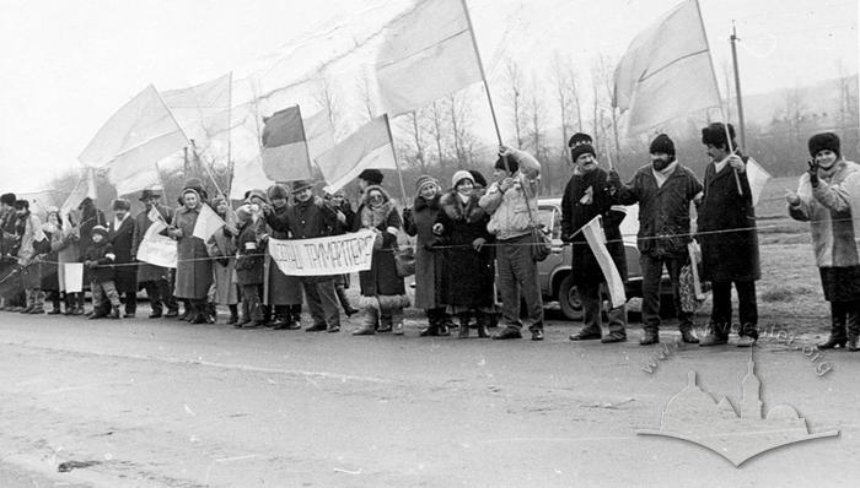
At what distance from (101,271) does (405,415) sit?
11.3 meters

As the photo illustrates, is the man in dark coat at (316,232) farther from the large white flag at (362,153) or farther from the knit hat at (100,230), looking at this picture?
the knit hat at (100,230)

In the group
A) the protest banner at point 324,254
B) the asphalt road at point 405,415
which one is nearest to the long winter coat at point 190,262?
the protest banner at point 324,254

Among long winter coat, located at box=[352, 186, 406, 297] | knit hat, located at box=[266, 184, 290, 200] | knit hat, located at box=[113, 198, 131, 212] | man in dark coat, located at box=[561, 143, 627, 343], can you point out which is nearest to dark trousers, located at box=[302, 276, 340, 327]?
long winter coat, located at box=[352, 186, 406, 297]

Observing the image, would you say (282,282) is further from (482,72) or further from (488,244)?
(482,72)

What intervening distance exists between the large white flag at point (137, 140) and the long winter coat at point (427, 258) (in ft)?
15.0

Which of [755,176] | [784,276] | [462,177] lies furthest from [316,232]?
[784,276]

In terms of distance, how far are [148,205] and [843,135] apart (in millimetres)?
10436

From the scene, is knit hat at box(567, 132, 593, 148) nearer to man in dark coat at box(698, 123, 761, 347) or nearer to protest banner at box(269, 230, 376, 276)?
man in dark coat at box(698, 123, 761, 347)

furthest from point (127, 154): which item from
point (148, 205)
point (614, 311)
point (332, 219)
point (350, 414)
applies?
point (350, 414)

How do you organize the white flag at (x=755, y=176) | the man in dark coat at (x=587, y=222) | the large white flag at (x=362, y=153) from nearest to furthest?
the white flag at (x=755, y=176) → the man in dark coat at (x=587, y=222) → the large white flag at (x=362, y=153)

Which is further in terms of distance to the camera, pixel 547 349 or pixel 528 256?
pixel 528 256

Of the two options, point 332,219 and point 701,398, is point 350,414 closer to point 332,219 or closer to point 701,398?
point 701,398

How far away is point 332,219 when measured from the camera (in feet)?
44.9

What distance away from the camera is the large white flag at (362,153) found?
12734 mm
